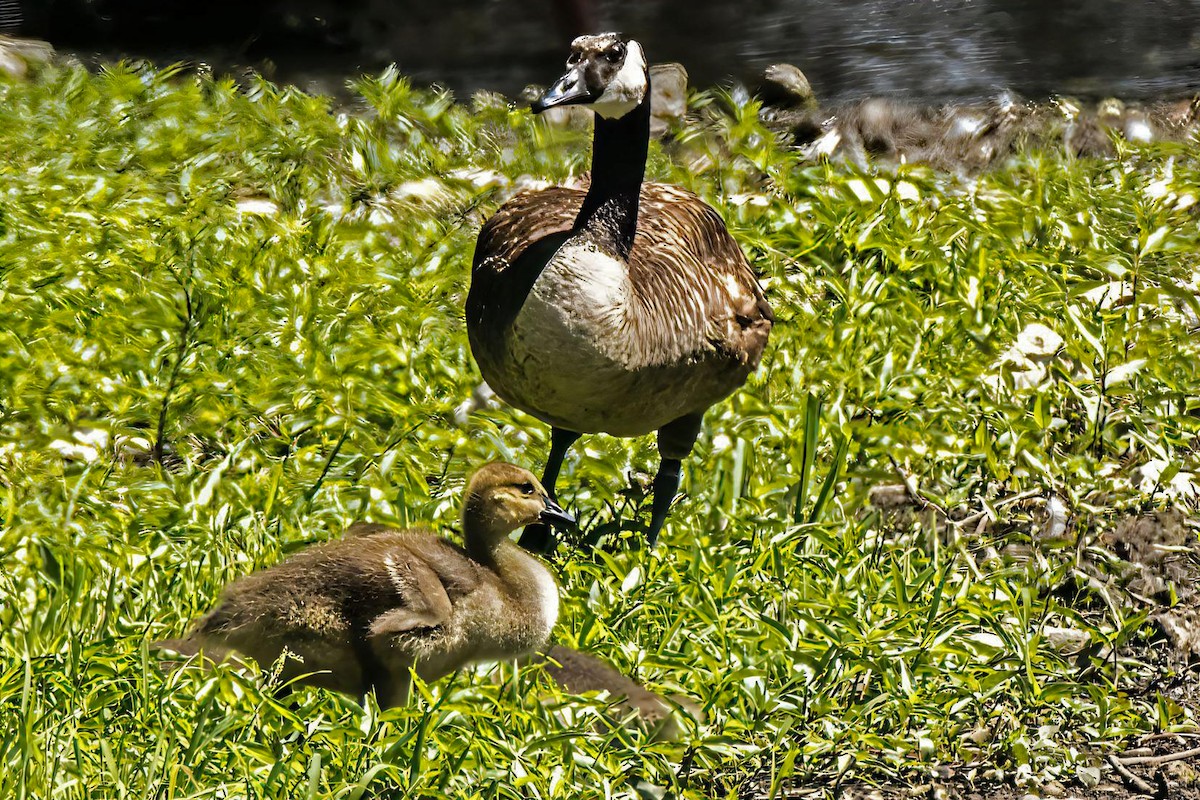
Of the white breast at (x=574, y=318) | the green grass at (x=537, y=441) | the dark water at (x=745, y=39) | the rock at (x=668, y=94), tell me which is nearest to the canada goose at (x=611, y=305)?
the white breast at (x=574, y=318)

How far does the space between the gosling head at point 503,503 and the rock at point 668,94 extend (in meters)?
4.33

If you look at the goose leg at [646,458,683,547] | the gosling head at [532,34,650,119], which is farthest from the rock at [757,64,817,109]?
the goose leg at [646,458,683,547]

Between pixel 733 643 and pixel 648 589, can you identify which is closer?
pixel 733 643

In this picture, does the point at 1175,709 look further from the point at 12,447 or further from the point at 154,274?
the point at 154,274

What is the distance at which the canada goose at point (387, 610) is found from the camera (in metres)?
3.71

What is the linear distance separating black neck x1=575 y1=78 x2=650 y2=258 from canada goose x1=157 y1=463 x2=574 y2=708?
1070mm

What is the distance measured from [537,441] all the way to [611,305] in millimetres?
1399

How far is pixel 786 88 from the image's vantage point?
789 centimetres

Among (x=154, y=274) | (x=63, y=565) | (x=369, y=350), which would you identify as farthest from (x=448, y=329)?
(x=63, y=565)

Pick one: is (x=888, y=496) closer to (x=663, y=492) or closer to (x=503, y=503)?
(x=663, y=492)

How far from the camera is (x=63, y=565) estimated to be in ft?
14.2

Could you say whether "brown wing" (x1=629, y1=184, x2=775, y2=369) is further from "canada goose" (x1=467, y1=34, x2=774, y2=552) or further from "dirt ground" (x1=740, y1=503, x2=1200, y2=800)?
"dirt ground" (x1=740, y1=503, x2=1200, y2=800)

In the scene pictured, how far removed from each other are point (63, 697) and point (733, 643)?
1.81 m

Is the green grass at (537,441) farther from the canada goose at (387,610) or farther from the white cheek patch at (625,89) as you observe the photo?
the white cheek patch at (625,89)
